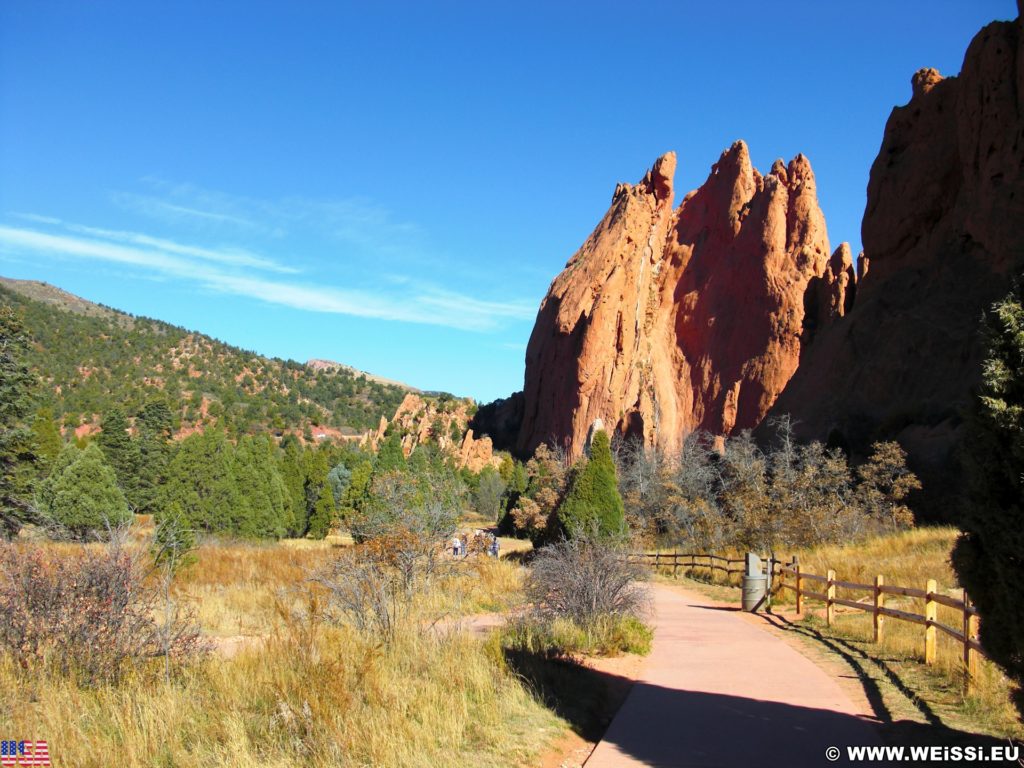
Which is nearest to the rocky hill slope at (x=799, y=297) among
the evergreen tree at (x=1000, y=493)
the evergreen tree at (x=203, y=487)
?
the evergreen tree at (x=1000, y=493)

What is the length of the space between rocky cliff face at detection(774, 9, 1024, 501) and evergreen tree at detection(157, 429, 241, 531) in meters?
29.9

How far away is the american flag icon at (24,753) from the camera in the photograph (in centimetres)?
493

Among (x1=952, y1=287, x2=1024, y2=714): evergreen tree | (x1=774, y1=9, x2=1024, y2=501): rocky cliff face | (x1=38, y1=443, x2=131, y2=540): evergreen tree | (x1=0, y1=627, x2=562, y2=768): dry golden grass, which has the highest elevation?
(x1=774, y1=9, x2=1024, y2=501): rocky cliff face

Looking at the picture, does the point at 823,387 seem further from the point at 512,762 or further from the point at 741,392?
the point at 512,762

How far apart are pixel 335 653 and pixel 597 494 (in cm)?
1906

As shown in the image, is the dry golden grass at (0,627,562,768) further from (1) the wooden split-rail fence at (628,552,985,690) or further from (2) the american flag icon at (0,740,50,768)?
(1) the wooden split-rail fence at (628,552,985,690)

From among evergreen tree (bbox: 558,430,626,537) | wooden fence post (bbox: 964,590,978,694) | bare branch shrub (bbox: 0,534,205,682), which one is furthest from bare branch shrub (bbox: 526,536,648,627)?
evergreen tree (bbox: 558,430,626,537)

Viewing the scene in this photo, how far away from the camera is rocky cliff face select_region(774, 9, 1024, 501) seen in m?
35.7

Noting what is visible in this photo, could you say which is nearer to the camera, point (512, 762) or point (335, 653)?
point (512, 762)

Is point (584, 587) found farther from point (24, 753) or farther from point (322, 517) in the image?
point (322, 517)

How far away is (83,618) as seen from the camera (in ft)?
22.3

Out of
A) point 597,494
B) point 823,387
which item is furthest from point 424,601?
point 823,387

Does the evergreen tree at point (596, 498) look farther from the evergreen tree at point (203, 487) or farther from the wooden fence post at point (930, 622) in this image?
the evergreen tree at point (203, 487)

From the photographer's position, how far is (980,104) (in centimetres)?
3872
